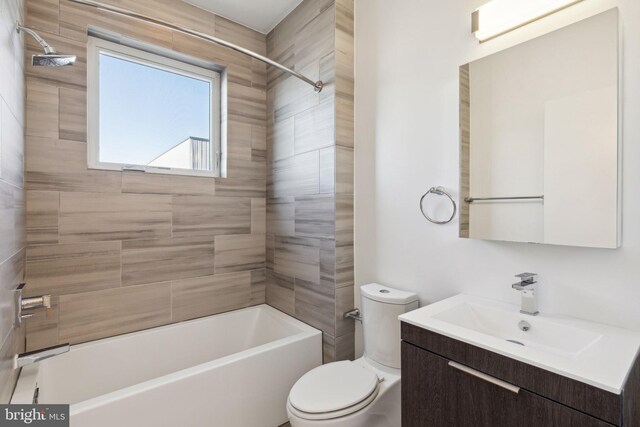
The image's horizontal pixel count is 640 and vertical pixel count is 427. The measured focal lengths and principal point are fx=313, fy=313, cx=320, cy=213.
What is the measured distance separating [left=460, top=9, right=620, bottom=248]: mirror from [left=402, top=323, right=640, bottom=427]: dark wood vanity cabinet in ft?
1.79

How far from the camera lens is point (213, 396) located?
1628mm

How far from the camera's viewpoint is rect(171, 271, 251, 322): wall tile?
2.28 metres

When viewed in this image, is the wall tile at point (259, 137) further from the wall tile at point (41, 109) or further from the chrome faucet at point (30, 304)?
the chrome faucet at point (30, 304)

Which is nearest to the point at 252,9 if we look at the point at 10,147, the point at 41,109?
the point at 41,109

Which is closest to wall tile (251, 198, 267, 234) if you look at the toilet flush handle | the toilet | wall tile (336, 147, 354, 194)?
wall tile (336, 147, 354, 194)

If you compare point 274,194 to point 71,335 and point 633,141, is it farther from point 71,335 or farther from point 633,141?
point 633,141

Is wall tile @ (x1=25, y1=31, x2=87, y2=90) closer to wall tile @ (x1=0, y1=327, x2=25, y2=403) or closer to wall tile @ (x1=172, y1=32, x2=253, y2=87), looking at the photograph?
wall tile @ (x1=172, y1=32, x2=253, y2=87)

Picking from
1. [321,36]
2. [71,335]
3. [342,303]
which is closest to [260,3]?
[321,36]

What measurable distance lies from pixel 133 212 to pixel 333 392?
168 centimetres

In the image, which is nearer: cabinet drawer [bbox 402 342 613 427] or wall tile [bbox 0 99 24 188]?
cabinet drawer [bbox 402 342 613 427]

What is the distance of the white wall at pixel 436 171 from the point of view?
3.60 feet

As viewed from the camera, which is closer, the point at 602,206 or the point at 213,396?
the point at 602,206

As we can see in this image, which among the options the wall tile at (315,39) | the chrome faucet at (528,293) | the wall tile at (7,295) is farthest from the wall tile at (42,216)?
the chrome faucet at (528,293)

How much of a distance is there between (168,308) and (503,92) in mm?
2404
